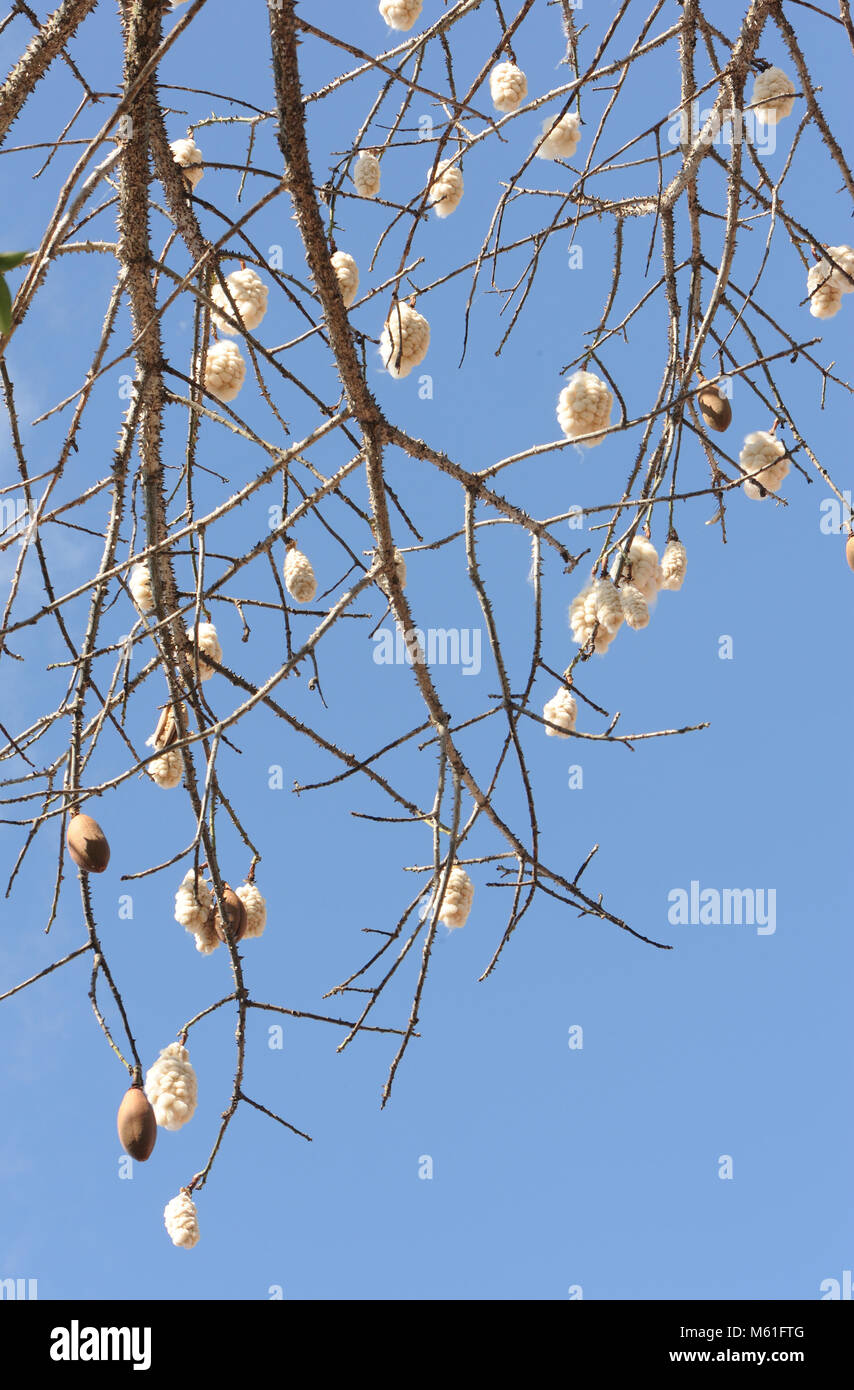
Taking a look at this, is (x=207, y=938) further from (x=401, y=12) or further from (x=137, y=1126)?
(x=401, y=12)

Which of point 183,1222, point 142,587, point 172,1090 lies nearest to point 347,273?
point 142,587

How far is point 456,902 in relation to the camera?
1556mm

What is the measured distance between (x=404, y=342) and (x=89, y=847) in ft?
2.28

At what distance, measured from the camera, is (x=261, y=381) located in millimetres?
1620

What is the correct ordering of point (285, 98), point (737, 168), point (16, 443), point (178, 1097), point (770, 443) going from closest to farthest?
point (285, 98) → point (178, 1097) → point (16, 443) → point (737, 168) → point (770, 443)

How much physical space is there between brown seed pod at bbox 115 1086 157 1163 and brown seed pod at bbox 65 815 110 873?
244 mm

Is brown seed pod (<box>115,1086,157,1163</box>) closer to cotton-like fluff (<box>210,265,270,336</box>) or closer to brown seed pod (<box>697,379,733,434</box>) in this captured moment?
cotton-like fluff (<box>210,265,270,336</box>)

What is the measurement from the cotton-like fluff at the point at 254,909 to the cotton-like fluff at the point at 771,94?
1.30 m

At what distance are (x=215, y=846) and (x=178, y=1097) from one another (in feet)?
0.92

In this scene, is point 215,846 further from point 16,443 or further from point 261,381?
point 261,381

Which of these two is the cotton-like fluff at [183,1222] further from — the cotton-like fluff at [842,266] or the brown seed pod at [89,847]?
the cotton-like fluff at [842,266]

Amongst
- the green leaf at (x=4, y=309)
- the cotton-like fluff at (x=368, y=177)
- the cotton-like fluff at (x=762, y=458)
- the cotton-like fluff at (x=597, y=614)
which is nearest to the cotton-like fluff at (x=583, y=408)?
the cotton-like fluff at (x=597, y=614)

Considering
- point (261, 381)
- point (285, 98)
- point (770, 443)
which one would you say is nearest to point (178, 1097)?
point (261, 381)

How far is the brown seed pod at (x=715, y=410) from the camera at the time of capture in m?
1.74
